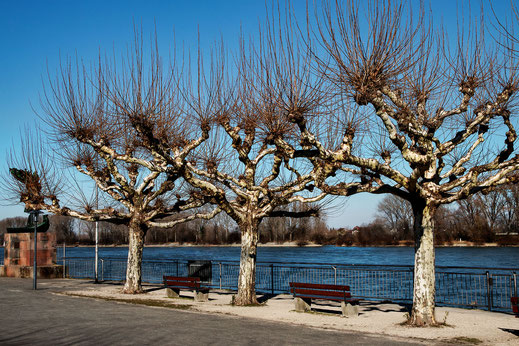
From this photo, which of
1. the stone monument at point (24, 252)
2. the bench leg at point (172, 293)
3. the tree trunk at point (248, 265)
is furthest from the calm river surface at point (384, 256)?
the tree trunk at point (248, 265)

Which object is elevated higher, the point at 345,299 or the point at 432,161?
the point at 432,161

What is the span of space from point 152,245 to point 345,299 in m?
93.6

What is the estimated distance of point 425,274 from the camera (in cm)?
1199

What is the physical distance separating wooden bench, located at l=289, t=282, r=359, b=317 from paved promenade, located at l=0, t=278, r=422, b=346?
1776 mm

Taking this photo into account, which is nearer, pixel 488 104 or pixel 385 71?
pixel 385 71

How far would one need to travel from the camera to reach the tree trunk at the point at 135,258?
63.2 feet

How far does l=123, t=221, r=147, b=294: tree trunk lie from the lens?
19250mm

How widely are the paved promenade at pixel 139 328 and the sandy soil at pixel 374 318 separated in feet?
2.19

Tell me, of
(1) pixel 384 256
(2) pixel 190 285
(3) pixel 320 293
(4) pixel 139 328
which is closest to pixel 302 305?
(3) pixel 320 293

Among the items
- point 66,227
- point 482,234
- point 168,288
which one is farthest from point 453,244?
point 66,227

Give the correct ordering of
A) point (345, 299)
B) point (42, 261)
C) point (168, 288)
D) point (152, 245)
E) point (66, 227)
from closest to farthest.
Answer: point (345, 299) → point (168, 288) → point (42, 261) → point (152, 245) → point (66, 227)

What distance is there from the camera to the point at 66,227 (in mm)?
115125

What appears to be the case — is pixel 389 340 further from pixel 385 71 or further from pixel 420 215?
pixel 385 71

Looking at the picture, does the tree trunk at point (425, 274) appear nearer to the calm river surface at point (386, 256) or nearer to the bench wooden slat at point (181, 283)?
the bench wooden slat at point (181, 283)
